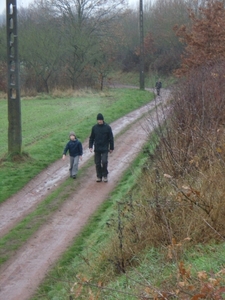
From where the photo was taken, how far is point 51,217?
1045 centimetres

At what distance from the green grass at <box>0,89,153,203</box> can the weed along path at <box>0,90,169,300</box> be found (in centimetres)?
47

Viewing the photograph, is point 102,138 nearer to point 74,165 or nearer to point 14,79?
point 74,165

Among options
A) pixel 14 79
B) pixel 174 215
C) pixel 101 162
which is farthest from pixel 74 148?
pixel 174 215

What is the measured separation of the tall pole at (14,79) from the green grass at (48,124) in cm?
55

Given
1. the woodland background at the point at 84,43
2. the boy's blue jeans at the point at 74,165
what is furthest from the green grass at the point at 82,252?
the woodland background at the point at 84,43

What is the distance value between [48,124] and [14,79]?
29.0ft

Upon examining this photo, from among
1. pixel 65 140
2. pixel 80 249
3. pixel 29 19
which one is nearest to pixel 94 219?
pixel 80 249

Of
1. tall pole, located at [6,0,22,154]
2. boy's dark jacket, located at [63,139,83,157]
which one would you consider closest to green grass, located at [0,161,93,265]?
boy's dark jacket, located at [63,139,83,157]

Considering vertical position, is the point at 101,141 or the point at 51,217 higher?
the point at 101,141

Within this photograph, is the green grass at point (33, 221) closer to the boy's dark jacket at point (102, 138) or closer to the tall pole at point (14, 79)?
the boy's dark jacket at point (102, 138)

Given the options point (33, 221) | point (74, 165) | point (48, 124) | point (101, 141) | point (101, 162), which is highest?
point (101, 141)

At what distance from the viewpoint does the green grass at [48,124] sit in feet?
45.6

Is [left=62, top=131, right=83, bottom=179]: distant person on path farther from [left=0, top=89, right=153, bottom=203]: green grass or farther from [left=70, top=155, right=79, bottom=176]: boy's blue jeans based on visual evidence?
[left=0, top=89, right=153, bottom=203]: green grass

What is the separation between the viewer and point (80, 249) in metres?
8.80
